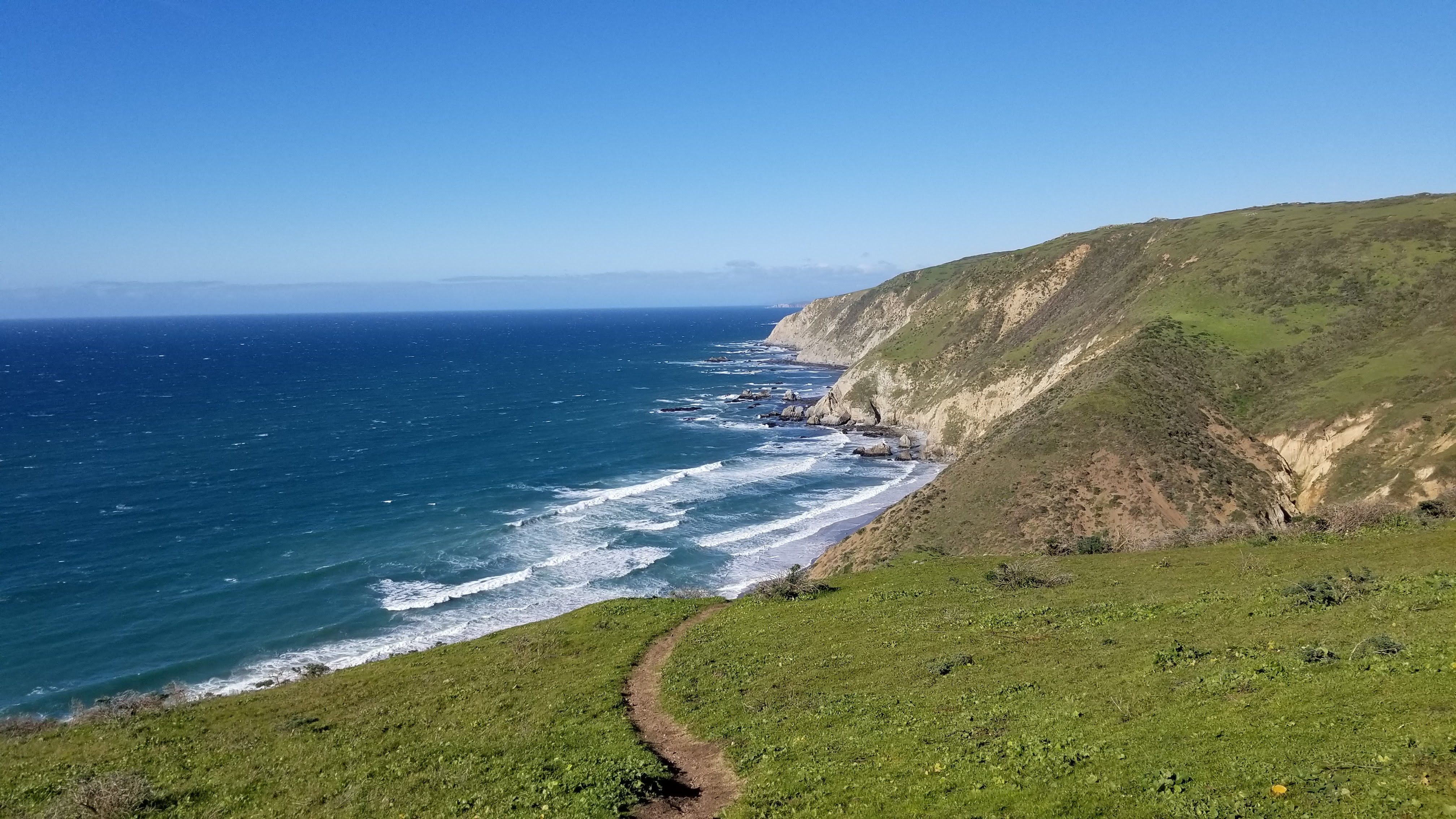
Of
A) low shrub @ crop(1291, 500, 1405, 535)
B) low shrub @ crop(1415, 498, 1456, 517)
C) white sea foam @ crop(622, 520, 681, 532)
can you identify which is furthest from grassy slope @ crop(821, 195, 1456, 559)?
white sea foam @ crop(622, 520, 681, 532)

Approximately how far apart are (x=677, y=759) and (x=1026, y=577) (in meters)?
18.4

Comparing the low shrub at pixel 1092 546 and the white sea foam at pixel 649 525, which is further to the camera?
the white sea foam at pixel 649 525

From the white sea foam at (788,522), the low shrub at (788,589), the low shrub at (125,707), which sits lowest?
the white sea foam at (788,522)

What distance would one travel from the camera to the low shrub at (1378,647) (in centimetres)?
1659

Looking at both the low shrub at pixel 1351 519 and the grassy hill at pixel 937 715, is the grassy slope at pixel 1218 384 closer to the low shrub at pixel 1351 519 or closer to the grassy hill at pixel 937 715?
the low shrub at pixel 1351 519

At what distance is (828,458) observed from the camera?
9512 cm

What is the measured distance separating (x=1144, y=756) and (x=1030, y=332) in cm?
10430

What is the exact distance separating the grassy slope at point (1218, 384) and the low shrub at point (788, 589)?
14.5 meters

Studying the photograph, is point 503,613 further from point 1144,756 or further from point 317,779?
point 1144,756

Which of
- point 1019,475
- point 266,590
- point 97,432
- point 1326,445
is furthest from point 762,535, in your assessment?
point 97,432

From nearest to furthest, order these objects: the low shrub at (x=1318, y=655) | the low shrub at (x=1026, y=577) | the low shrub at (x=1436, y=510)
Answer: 1. the low shrub at (x=1318, y=655)
2. the low shrub at (x=1026, y=577)
3. the low shrub at (x=1436, y=510)

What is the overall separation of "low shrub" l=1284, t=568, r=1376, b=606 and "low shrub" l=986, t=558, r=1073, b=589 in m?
8.61

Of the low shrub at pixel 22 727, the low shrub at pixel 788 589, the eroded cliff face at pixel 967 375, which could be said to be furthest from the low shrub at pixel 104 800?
the eroded cliff face at pixel 967 375

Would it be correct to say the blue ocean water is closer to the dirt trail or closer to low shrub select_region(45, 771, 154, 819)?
low shrub select_region(45, 771, 154, 819)
